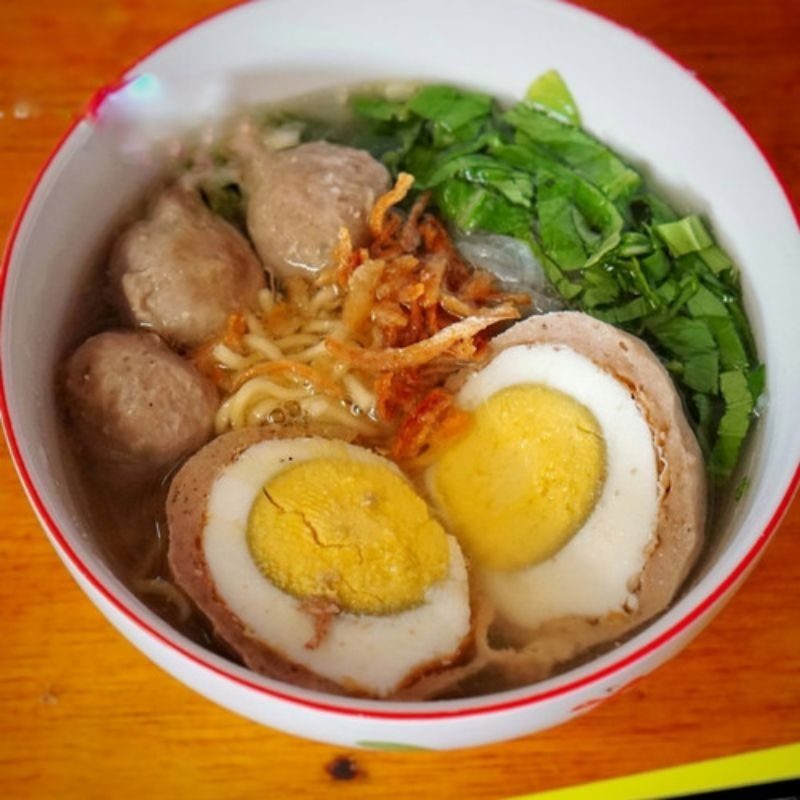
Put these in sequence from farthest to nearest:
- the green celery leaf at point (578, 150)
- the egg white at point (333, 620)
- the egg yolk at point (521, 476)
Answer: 1. the green celery leaf at point (578, 150)
2. the egg yolk at point (521, 476)
3. the egg white at point (333, 620)

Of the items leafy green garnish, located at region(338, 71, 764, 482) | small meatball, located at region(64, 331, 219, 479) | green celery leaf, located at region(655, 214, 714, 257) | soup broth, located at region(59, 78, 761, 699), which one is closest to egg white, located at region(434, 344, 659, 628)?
soup broth, located at region(59, 78, 761, 699)

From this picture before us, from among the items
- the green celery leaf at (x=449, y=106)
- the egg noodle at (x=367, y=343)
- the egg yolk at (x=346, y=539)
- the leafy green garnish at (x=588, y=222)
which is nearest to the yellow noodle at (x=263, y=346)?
the egg noodle at (x=367, y=343)

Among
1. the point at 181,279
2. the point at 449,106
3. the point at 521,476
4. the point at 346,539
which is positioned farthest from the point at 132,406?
the point at 449,106

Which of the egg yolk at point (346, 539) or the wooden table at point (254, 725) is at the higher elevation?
the egg yolk at point (346, 539)

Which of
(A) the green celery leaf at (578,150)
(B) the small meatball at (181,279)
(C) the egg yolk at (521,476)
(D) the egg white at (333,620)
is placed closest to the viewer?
(D) the egg white at (333,620)

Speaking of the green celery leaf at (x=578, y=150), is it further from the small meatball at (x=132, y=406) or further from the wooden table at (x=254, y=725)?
the small meatball at (x=132, y=406)

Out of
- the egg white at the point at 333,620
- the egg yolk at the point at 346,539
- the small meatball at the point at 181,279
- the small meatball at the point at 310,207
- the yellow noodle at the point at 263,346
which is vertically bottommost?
the egg white at the point at 333,620

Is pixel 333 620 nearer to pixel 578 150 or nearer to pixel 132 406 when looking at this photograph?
pixel 132 406
